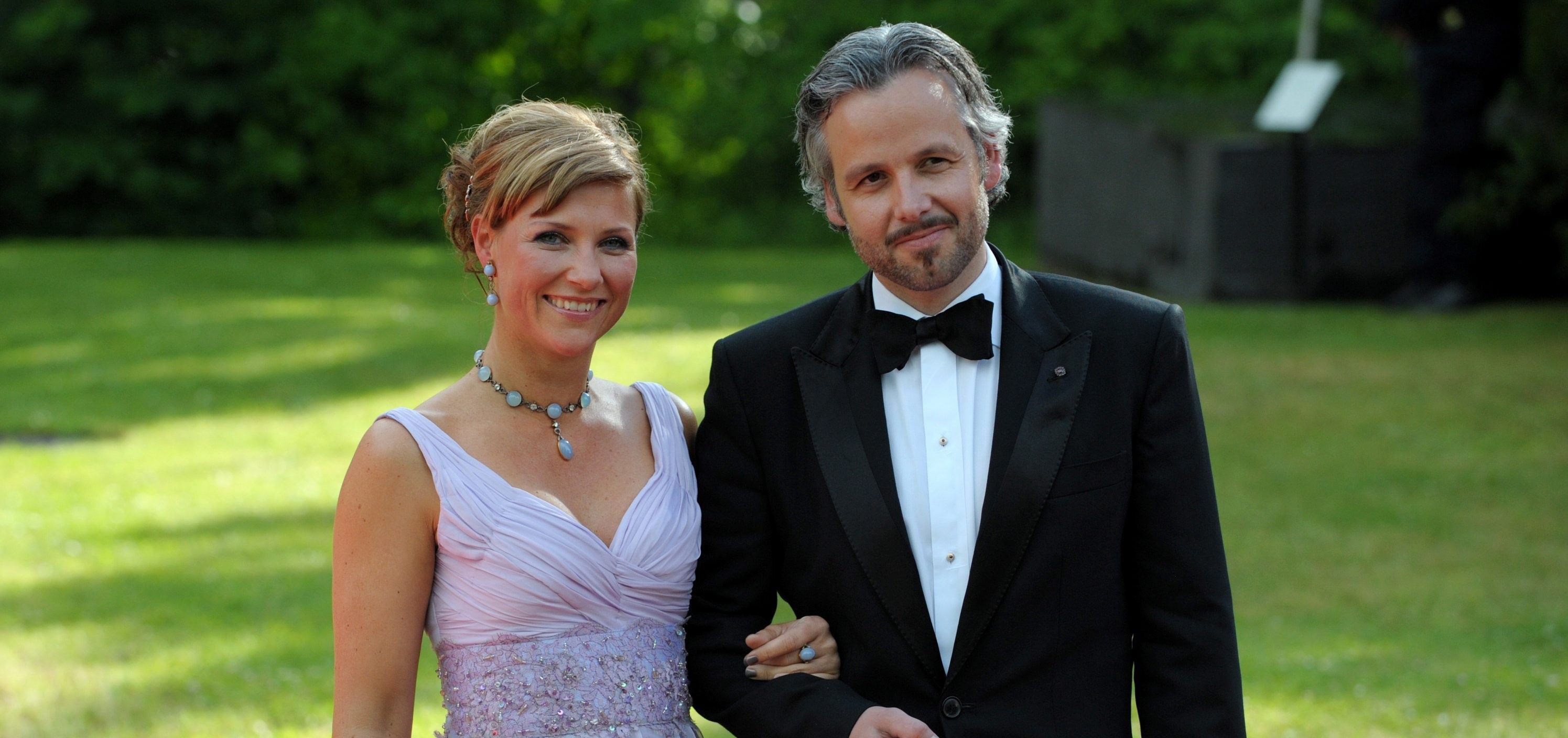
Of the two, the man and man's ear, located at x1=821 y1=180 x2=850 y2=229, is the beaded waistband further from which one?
man's ear, located at x1=821 y1=180 x2=850 y2=229

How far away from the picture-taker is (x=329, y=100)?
71.7ft

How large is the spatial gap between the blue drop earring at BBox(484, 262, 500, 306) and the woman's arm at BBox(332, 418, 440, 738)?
0.33 meters

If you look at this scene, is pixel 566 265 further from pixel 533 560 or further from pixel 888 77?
pixel 888 77

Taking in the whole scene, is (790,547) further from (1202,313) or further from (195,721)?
(1202,313)

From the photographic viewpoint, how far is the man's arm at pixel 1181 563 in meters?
Result: 2.79

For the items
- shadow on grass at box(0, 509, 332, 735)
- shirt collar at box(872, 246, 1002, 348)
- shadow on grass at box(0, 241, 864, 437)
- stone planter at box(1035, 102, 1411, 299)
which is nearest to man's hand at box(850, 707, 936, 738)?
shirt collar at box(872, 246, 1002, 348)

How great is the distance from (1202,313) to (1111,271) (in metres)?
2.60

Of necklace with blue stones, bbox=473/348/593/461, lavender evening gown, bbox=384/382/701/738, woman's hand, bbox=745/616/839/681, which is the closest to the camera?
woman's hand, bbox=745/616/839/681

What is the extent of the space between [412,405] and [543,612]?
633 cm

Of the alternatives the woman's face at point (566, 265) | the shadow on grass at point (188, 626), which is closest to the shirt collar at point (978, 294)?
the woman's face at point (566, 265)

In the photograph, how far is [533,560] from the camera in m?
2.99

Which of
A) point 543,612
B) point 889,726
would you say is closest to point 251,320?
point 543,612

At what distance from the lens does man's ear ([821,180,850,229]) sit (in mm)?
2896

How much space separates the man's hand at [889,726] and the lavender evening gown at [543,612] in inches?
19.2
